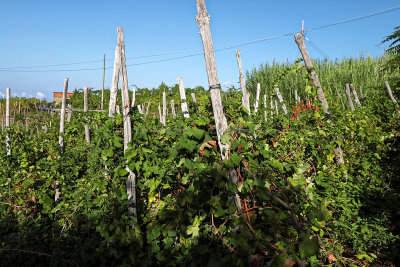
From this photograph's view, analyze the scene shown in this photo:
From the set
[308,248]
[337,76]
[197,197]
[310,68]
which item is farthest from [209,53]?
[337,76]

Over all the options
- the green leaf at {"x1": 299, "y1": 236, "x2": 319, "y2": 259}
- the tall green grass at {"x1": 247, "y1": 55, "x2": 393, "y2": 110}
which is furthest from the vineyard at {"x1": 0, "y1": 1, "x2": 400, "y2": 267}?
the tall green grass at {"x1": 247, "y1": 55, "x2": 393, "y2": 110}

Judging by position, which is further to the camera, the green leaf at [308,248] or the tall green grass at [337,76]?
the tall green grass at [337,76]

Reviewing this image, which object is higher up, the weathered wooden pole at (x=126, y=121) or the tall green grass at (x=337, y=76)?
the tall green grass at (x=337, y=76)

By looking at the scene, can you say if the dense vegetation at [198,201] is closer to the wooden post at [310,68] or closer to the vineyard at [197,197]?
the vineyard at [197,197]

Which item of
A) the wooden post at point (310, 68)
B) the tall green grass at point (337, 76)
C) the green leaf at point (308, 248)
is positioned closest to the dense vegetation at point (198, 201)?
the green leaf at point (308, 248)

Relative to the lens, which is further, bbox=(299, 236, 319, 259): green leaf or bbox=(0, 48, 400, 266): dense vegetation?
bbox=(0, 48, 400, 266): dense vegetation

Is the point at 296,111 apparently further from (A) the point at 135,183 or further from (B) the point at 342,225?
(A) the point at 135,183

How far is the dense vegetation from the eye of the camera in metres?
2.14

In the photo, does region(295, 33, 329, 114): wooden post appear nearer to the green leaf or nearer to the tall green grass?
the green leaf

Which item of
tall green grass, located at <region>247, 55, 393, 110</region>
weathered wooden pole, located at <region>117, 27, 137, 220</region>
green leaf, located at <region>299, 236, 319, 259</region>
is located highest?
tall green grass, located at <region>247, 55, 393, 110</region>

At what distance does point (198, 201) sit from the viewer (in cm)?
244

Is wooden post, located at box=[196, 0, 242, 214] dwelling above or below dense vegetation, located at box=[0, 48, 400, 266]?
above

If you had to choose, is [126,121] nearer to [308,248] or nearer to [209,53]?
[209,53]

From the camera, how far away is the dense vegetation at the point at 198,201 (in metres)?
2.14
